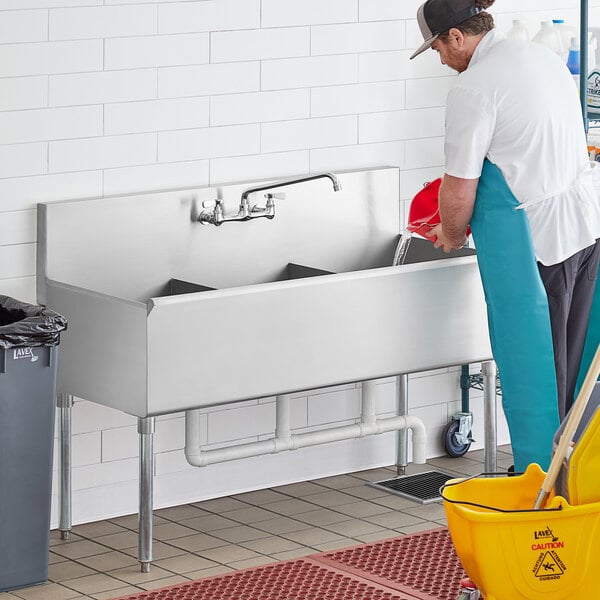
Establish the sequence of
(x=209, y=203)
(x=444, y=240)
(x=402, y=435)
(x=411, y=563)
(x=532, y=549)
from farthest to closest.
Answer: (x=402, y=435)
(x=209, y=203)
(x=444, y=240)
(x=411, y=563)
(x=532, y=549)

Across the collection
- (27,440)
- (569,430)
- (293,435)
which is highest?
(569,430)

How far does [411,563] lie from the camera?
4676mm

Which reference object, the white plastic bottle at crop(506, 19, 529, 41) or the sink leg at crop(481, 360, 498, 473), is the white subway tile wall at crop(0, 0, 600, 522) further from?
the sink leg at crop(481, 360, 498, 473)

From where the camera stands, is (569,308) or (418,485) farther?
(418,485)

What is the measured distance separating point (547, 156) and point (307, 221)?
113cm

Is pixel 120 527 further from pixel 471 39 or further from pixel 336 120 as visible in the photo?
pixel 471 39

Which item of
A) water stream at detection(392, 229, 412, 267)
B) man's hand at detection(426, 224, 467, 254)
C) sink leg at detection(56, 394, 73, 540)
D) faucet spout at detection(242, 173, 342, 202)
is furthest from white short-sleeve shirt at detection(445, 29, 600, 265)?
sink leg at detection(56, 394, 73, 540)

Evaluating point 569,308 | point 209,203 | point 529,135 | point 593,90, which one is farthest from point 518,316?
point 593,90

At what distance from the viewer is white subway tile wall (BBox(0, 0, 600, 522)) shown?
15.7 feet

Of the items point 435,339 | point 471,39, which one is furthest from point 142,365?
point 471,39

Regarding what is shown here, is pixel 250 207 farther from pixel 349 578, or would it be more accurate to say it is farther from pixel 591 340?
pixel 349 578

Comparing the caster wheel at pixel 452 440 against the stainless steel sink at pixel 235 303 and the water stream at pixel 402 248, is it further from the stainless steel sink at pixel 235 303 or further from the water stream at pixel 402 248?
the water stream at pixel 402 248

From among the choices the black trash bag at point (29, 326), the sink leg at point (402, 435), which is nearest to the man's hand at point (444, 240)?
the sink leg at point (402, 435)

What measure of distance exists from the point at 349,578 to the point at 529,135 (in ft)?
4.66
